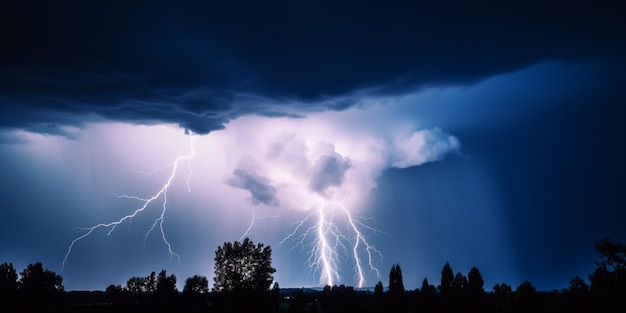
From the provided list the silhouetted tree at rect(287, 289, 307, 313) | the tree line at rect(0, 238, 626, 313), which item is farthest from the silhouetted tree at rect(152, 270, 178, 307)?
the silhouetted tree at rect(287, 289, 307, 313)

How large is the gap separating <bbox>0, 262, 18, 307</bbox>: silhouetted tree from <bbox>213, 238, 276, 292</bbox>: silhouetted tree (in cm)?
2671

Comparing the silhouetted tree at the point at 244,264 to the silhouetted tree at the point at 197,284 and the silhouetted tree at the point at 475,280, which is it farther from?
the silhouetted tree at the point at 475,280

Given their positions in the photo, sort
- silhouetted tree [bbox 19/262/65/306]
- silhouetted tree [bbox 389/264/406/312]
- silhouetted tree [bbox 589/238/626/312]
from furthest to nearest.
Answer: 1. silhouetted tree [bbox 389/264/406/312]
2. silhouetted tree [bbox 19/262/65/306]
3. silhouetted tree [bbox 589/238/626/312]

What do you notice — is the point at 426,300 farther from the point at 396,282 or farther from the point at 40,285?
the point at 40,285

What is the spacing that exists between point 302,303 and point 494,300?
3946cm

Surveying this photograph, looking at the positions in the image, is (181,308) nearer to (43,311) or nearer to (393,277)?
(43,311)

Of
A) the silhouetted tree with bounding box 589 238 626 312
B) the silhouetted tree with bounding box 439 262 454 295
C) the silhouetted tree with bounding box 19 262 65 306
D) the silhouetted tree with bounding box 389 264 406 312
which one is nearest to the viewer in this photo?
the silhouetted tree with bounding box 589 238 626 312

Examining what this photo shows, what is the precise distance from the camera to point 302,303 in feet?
253

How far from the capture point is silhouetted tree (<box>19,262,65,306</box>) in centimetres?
8174

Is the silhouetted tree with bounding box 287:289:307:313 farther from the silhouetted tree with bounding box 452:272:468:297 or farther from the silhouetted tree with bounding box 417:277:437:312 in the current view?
the silhouetted tree with bounding box 452:272:468:297

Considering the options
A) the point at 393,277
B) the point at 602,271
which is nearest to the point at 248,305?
the point at 393,277

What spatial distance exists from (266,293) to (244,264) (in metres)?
Result: 6.46

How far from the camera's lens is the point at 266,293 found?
242ft

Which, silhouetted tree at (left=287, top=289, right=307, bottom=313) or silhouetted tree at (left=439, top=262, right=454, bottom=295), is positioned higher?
silhouetted tree at (left=439, top=262, right=454, bottom=295)
